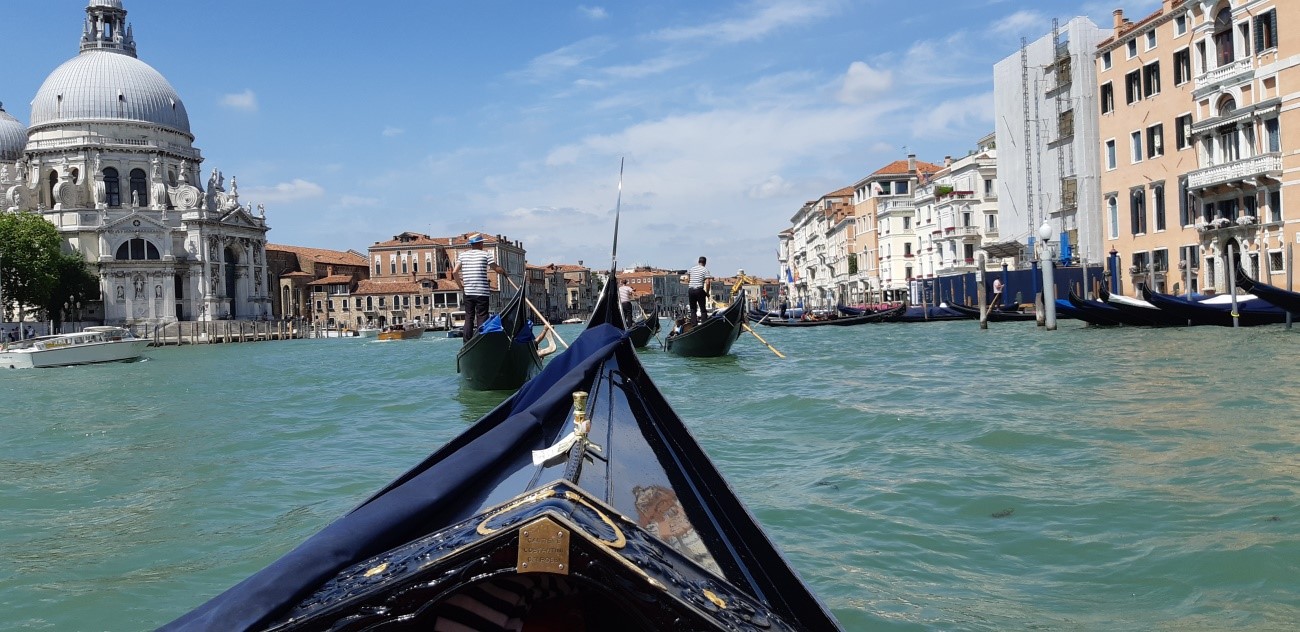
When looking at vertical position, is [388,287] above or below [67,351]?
above

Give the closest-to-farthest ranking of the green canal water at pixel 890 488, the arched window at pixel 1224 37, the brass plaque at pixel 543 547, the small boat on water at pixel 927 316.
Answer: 1. the brass plaque at pixel 543 547
2. the green canal water at pixel 890 488
3. the arched window at pixel 1224 37
4. the small boat on water at pixel 927 316

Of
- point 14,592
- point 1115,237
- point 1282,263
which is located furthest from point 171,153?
point 14,592

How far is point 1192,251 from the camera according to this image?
14.5 metres

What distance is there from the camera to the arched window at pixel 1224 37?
43.7 feet

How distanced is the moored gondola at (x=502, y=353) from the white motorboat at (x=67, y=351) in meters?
12.8

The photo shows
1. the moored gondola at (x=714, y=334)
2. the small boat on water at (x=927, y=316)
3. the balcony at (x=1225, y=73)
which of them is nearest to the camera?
the moored gondola at (x=714, y=334)

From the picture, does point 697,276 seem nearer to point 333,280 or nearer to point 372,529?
point 372,529

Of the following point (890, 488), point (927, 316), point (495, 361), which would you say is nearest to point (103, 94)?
point (927, 316)

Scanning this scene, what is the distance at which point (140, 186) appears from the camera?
3269cm

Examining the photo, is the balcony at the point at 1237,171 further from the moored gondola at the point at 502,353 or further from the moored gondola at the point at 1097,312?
the moored gondola at the point at 502,353

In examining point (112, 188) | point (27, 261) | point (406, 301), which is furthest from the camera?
point (406, 301)

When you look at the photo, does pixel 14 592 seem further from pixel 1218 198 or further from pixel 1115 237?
pixel 1115 237

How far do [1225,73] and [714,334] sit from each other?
910cm

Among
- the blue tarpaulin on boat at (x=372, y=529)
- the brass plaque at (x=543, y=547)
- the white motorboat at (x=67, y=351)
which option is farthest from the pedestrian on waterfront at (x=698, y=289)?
the white motorboat at (x=67, y=351)
